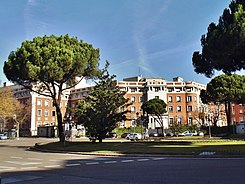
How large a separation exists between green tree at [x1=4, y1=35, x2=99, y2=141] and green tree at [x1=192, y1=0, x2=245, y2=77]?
12.5m

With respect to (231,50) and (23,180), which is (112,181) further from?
(231,50)

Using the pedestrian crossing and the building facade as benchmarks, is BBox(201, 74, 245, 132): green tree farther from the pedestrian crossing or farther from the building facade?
the pedestrian crossing

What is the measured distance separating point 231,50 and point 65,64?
649 inches

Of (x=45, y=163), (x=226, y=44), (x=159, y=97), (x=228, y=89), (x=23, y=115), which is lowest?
(x=45, y=163)

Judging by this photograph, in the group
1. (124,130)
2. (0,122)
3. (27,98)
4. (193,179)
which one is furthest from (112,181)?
(27,98)

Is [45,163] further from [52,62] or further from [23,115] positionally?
[23,115]

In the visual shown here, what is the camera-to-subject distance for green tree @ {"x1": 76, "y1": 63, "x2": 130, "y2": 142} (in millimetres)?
30953

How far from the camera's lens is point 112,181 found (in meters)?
10.0

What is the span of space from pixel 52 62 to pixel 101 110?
6932 millimetres

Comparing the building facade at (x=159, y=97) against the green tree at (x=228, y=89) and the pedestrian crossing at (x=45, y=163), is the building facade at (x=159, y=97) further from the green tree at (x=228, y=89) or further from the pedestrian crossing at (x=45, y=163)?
the pedestrian crossing at (x=45, y=163)

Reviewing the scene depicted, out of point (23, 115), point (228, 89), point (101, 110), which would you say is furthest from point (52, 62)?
point (23, 115)

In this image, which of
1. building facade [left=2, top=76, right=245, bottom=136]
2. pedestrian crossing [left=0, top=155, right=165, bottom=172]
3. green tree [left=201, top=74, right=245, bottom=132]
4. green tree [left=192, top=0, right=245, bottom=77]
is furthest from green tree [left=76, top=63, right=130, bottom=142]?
building facade [left=2, top=76, right=245, bottom=136]

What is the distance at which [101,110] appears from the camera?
3097 centimetres

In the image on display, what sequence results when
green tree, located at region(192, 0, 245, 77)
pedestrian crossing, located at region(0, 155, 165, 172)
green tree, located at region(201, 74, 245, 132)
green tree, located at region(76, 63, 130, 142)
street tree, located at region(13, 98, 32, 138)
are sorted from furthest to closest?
street tree, located at region(13, 98, 32, 138)
green tree, located at region(201, 74, 245, 132)
green tree, located at region(76, 63, 130, 142)
green tree, located at region(192, 0, 245, 77)
pedestrian crossing, located at region(0, 155, 165, 172)
